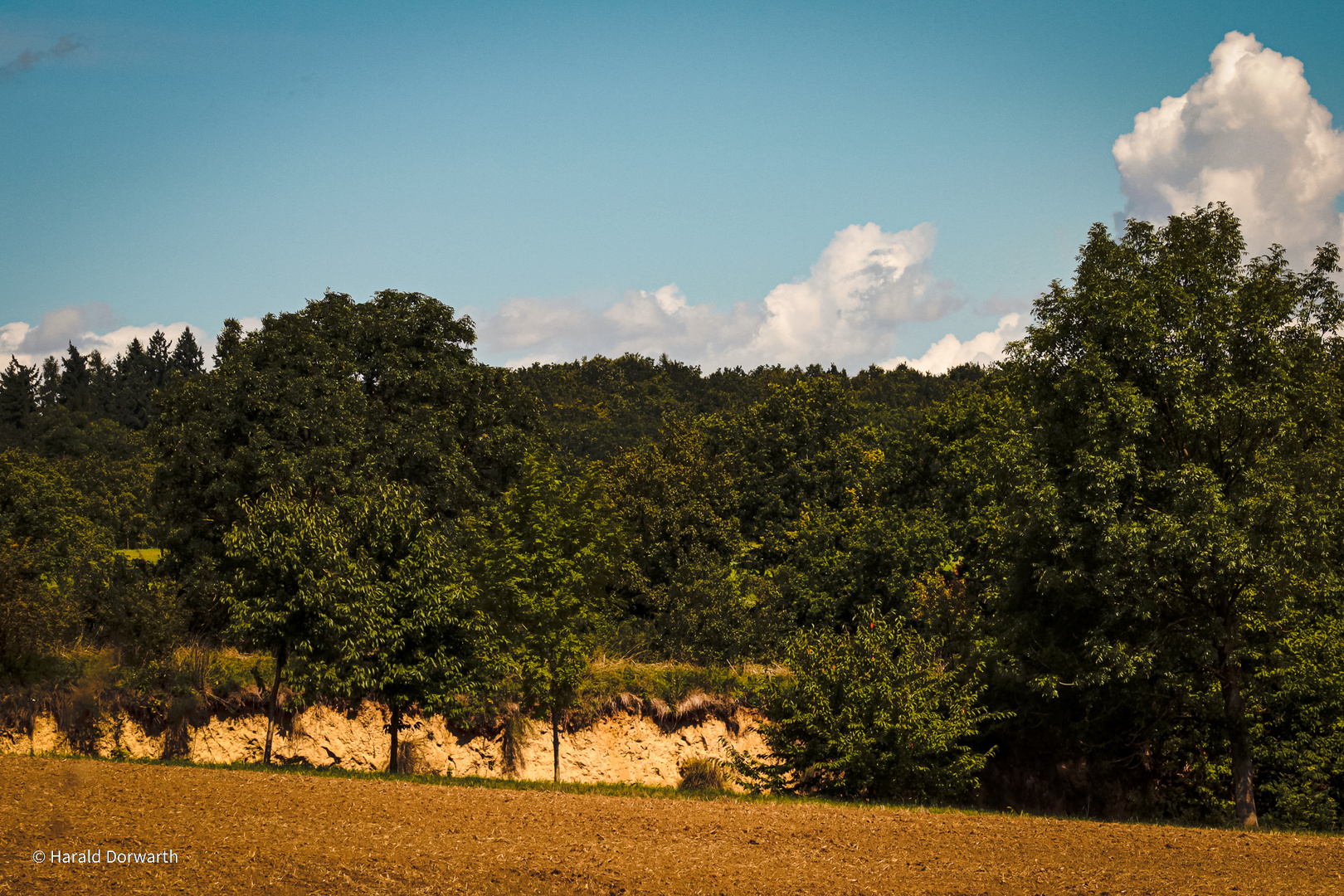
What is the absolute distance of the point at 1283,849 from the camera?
12680 mm

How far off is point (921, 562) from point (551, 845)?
2357 cm

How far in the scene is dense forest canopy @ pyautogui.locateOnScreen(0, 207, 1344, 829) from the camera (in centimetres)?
1708

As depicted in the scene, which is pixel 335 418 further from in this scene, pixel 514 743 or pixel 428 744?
pixel 514 743

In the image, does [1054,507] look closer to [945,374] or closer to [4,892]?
[4,892]

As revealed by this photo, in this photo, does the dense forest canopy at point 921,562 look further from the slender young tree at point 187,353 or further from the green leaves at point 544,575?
the slender young tree at point 187,353

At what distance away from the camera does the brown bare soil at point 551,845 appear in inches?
393

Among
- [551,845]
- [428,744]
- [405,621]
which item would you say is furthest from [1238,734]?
[428,744]

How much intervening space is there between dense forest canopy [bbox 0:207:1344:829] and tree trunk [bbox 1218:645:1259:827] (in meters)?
0.06

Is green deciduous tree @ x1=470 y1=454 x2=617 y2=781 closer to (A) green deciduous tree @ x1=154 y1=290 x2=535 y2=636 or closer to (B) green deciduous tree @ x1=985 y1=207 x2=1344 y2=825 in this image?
(A) green deciduous tree @ x1=154 y1=290 x2=535 y2=636

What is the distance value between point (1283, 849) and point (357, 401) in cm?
2592

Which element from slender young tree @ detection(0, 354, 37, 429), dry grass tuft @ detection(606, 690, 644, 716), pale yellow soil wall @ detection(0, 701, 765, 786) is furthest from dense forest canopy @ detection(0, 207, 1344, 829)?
slender young tree @ detection(0, 354, 37, 429)

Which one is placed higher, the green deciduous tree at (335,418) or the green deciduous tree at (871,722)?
the green deciduous tree at (335,418)

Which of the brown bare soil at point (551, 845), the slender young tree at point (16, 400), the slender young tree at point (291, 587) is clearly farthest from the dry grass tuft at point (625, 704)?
the slender young tree at point (16, 400)

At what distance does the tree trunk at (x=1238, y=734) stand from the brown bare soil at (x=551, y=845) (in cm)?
447
